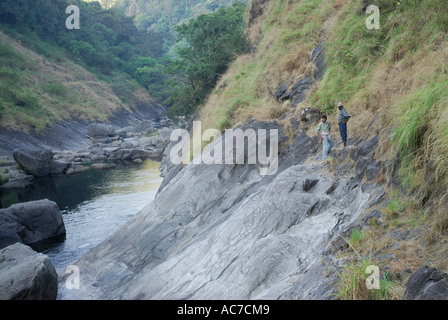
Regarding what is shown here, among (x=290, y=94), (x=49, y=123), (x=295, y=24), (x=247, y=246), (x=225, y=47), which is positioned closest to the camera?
(x=247, y=246)

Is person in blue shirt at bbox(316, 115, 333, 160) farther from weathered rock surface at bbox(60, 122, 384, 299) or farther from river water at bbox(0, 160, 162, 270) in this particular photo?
river water at bbox(0, 160, 162, 270)

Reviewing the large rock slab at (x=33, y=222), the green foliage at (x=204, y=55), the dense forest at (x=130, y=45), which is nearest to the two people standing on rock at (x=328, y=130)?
the large rock slab at (x=33, y=222)

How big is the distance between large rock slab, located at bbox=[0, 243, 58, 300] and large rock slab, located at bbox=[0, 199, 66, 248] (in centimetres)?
521

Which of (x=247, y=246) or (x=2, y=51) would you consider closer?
(x=247, y=246)

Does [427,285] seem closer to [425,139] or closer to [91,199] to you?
[425,139]

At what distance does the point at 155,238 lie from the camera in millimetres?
12961

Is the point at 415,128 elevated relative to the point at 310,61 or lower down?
lower down

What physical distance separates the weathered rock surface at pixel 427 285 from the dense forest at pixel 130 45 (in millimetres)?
20809

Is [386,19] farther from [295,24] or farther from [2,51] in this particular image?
[2,51]

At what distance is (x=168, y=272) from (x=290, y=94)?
7268 millimetres

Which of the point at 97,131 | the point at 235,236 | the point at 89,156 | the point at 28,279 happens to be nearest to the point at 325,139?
the point at 235,236

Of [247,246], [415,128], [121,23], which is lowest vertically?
[247,246]

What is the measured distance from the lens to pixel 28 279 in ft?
38.0

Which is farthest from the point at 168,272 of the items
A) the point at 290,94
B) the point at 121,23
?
the point at 121,23
